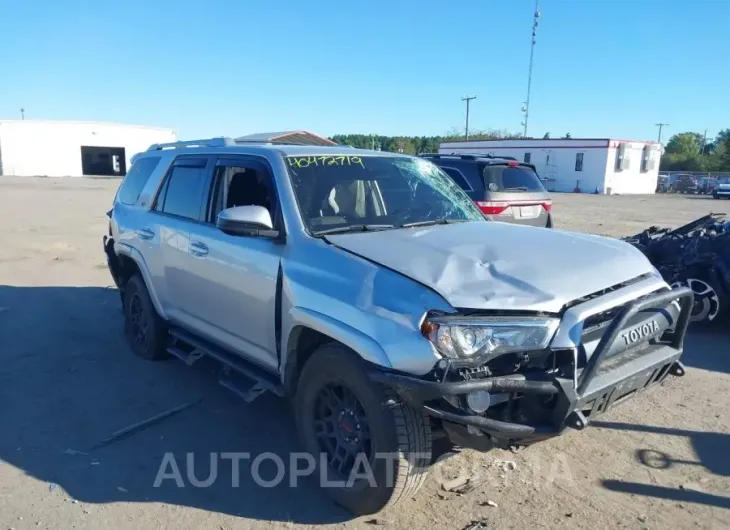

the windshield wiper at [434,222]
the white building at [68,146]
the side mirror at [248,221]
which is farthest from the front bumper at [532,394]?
the white building at [68,146]

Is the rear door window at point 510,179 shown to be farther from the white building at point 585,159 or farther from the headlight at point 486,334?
the white building at point 585,159

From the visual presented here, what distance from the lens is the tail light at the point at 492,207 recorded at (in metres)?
8.73

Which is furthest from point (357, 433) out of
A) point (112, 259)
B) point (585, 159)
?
point (585, 159)

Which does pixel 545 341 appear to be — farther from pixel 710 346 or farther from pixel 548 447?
pixel 710 346

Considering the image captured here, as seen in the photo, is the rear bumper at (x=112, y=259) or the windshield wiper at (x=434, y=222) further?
the rear bumper at (x=112, y=259)

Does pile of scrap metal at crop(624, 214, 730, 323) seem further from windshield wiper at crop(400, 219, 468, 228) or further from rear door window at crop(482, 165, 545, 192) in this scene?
windshield wiper at crop(400, 219, 468, 228)

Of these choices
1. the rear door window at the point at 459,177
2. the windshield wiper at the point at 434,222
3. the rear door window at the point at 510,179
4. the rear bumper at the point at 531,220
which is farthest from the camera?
the rear door window at the point at 459,177

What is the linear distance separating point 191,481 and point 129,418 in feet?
3.55

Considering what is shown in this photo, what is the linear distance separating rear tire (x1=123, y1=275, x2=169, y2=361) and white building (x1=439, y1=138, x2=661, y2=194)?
4254cm

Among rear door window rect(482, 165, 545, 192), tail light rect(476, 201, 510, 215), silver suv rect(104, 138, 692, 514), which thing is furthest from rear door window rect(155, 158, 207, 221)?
rear door window rect(482, 165, 545, 192)

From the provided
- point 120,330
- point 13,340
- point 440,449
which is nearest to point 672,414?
point 440,449

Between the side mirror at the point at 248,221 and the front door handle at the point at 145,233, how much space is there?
182cm

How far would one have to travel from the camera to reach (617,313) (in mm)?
3004

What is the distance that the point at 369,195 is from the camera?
4.10m
